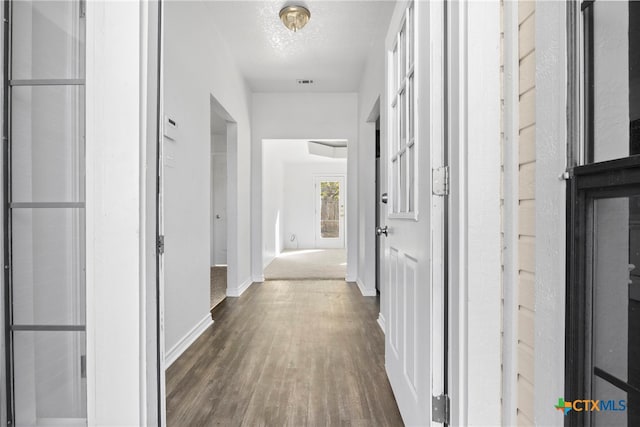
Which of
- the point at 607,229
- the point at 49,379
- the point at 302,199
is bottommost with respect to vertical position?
the point at 49,379

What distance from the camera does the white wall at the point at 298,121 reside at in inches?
182

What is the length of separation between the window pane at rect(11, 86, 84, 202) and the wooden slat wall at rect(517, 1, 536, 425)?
4.22 ft

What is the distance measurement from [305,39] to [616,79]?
296cm

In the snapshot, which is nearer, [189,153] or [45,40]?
[45,40]

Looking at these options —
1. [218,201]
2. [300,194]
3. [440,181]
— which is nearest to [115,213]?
[440,181]

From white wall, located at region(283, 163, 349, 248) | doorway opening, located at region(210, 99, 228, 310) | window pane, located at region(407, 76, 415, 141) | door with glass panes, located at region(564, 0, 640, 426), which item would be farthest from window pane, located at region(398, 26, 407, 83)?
white wall, located at region(283, 163, 349, 248)

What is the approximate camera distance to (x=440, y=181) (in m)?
1.08

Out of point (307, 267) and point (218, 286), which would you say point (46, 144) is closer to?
point (218, 286)

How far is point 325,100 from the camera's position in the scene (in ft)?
15.3

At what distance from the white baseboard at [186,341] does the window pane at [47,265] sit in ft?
3.40

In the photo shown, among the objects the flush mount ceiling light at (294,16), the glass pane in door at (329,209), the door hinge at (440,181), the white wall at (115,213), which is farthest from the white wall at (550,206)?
the glass pane in door at (329,209)

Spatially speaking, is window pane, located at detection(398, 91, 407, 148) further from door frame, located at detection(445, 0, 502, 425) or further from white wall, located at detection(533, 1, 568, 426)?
white wall, located at detection(533, 1, 568, 426)

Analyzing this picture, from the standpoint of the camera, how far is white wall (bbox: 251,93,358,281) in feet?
15.2

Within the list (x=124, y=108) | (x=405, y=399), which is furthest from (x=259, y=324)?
(x=124, y=108)
